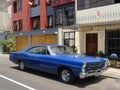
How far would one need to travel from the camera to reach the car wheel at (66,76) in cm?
914

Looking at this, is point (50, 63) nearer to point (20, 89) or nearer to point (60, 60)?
point (60, 60)

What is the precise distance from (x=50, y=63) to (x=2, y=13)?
112 ft

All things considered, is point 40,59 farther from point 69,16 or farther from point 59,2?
point 59,2

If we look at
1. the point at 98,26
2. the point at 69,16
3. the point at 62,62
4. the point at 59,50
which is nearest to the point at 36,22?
the point at 69,16

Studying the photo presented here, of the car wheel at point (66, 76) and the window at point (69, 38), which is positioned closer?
the car wheel at point (66, 76)

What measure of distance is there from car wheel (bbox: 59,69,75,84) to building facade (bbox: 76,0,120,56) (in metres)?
5.95

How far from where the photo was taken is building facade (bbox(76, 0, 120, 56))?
49.9 feet

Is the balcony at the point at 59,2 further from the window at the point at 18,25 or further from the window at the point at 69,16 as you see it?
the window at the point at 18,25

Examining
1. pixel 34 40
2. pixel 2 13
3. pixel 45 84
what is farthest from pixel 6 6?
pixel 45 84

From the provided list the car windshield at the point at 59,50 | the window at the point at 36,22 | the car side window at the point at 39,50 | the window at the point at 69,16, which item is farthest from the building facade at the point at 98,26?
the window at the point at 36,22

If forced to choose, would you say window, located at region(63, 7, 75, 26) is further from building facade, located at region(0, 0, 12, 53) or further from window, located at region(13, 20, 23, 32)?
building facade, located at region(0, 0, 12, 53)

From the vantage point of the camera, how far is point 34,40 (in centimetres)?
2583

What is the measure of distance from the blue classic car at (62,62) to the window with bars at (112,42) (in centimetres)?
545

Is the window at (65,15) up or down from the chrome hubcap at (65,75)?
up
